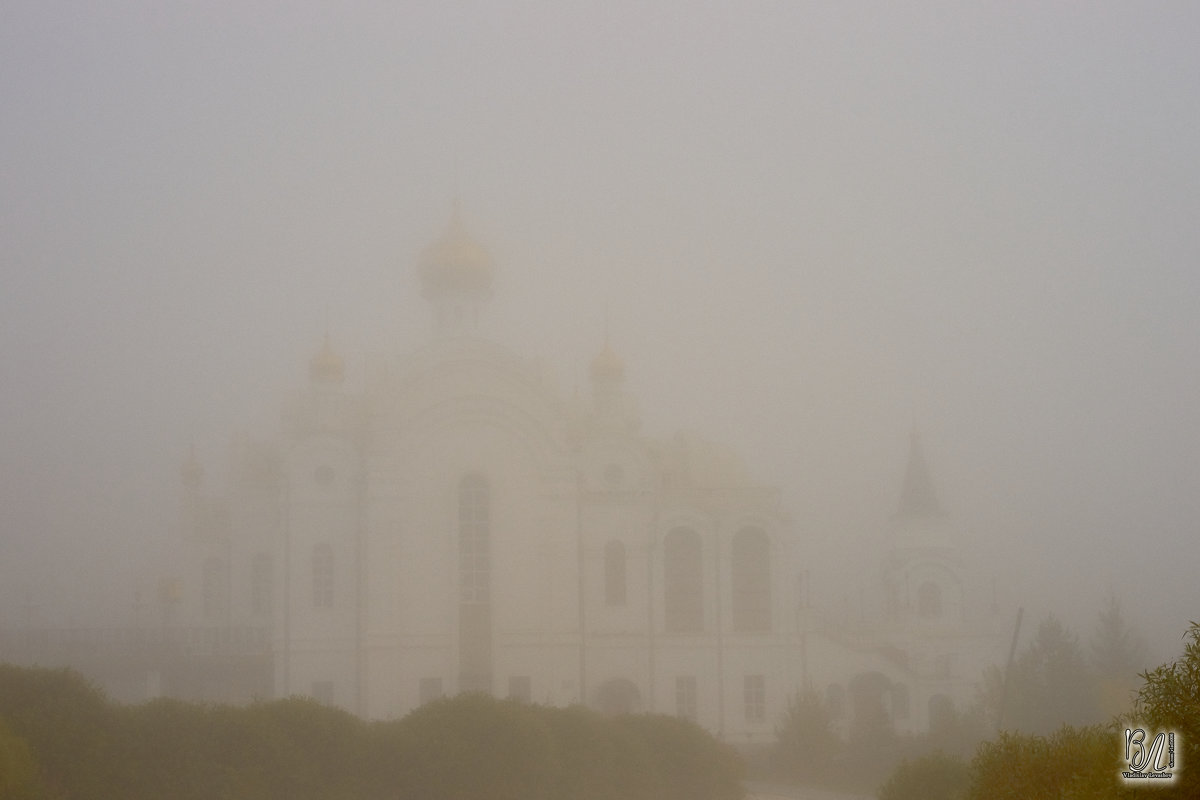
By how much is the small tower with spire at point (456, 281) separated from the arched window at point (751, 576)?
881 cm

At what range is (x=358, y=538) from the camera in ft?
111

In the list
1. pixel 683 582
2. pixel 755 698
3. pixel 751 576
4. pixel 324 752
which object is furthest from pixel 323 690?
pixel 324 752

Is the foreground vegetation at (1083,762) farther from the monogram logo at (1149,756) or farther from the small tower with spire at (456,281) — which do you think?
the small tower with spire at (456,281)

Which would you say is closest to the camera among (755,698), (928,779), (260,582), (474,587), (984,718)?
(928,779)

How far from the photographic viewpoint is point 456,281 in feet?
119

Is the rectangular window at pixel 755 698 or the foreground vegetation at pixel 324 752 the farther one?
the rectangular window at pixel 755 698

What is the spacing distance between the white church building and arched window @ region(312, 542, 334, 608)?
3 centimetres

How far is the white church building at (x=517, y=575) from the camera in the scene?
33.4m

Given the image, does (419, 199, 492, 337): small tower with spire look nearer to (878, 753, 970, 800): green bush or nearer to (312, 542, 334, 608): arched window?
(312, 542, 334, 608): arched window

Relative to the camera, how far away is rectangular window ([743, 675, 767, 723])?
112 ft

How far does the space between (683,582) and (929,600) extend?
7.14 metres

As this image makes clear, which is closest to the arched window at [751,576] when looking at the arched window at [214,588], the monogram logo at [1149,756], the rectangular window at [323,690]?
the rectangular window at [323,690]

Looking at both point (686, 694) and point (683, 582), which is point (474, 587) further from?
point (686, 694)

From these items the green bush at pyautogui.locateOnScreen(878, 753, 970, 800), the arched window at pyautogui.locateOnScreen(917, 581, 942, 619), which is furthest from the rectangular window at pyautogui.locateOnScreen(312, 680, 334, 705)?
the green bush at pyautogui.locateOnScreen(878, 753, 970, 800)
